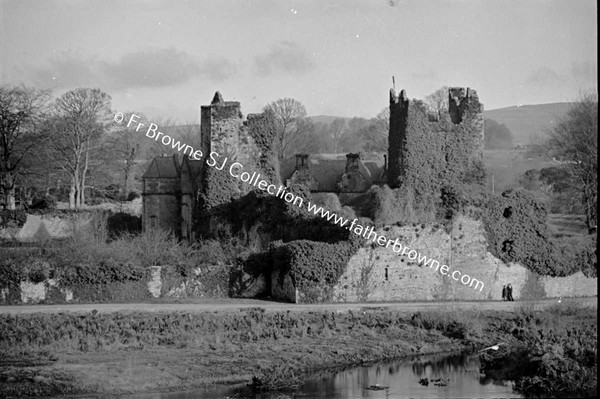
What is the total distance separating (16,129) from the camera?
5878cm

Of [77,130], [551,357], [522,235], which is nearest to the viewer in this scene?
[551,357]

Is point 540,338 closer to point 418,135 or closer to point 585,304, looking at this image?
point 585,304

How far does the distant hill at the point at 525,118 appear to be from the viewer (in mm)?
112250

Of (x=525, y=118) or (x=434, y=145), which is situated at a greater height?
(x=525, y=118)

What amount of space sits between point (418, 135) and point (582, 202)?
A: 14.9 m

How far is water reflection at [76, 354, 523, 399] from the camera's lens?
30008 mm

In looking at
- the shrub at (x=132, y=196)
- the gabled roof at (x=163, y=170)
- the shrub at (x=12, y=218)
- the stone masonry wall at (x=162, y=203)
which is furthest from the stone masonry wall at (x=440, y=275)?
the shrub at (x=132, y=196)

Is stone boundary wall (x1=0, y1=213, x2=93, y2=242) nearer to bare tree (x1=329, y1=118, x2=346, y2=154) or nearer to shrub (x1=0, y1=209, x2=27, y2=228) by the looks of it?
shrub (x1=0, y1=209, x2=27, y2=228)

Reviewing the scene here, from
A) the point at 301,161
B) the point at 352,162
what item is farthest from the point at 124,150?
the point at 352,162

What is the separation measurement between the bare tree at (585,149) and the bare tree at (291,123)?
21654 millimetres

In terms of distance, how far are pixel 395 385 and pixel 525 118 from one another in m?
94.7

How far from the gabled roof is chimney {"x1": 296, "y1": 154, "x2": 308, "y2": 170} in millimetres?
5584

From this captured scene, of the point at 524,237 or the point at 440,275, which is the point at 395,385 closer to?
the point at 440,275

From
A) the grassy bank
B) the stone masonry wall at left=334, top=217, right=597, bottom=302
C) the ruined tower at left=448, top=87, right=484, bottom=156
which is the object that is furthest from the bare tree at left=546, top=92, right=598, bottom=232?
the grassy bank
